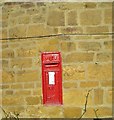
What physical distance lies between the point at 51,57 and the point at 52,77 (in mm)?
313

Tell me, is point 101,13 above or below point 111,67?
above

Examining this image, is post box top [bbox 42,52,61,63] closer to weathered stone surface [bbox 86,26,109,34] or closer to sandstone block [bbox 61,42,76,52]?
sandstone block [bbox 61,42,76,52]

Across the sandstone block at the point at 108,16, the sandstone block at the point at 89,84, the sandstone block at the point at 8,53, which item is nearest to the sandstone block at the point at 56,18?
the sandstone block at the point at 108,16

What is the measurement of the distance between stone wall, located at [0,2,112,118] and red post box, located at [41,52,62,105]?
2.7 inches

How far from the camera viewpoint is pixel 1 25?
5719 millimetres

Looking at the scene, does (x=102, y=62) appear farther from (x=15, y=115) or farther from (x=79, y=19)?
(x=15, y=115)

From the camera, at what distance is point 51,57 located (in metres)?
5.50

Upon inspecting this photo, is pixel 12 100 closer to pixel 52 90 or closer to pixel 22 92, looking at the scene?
pixel 22 92

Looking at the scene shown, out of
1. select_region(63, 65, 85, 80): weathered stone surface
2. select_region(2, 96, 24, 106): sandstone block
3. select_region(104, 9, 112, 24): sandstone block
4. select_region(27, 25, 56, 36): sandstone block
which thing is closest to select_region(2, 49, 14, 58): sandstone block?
select_region(27, 25, 56, 36): sandstone block

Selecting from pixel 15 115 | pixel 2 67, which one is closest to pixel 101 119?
pixel 15 115

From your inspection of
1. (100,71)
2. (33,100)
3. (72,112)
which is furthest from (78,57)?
(33,100)

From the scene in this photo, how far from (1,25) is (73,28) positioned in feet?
3.88

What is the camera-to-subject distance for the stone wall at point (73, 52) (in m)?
5.49

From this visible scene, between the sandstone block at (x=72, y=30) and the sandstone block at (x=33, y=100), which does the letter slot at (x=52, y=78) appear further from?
the sandstone block at (x=72, y=30)
